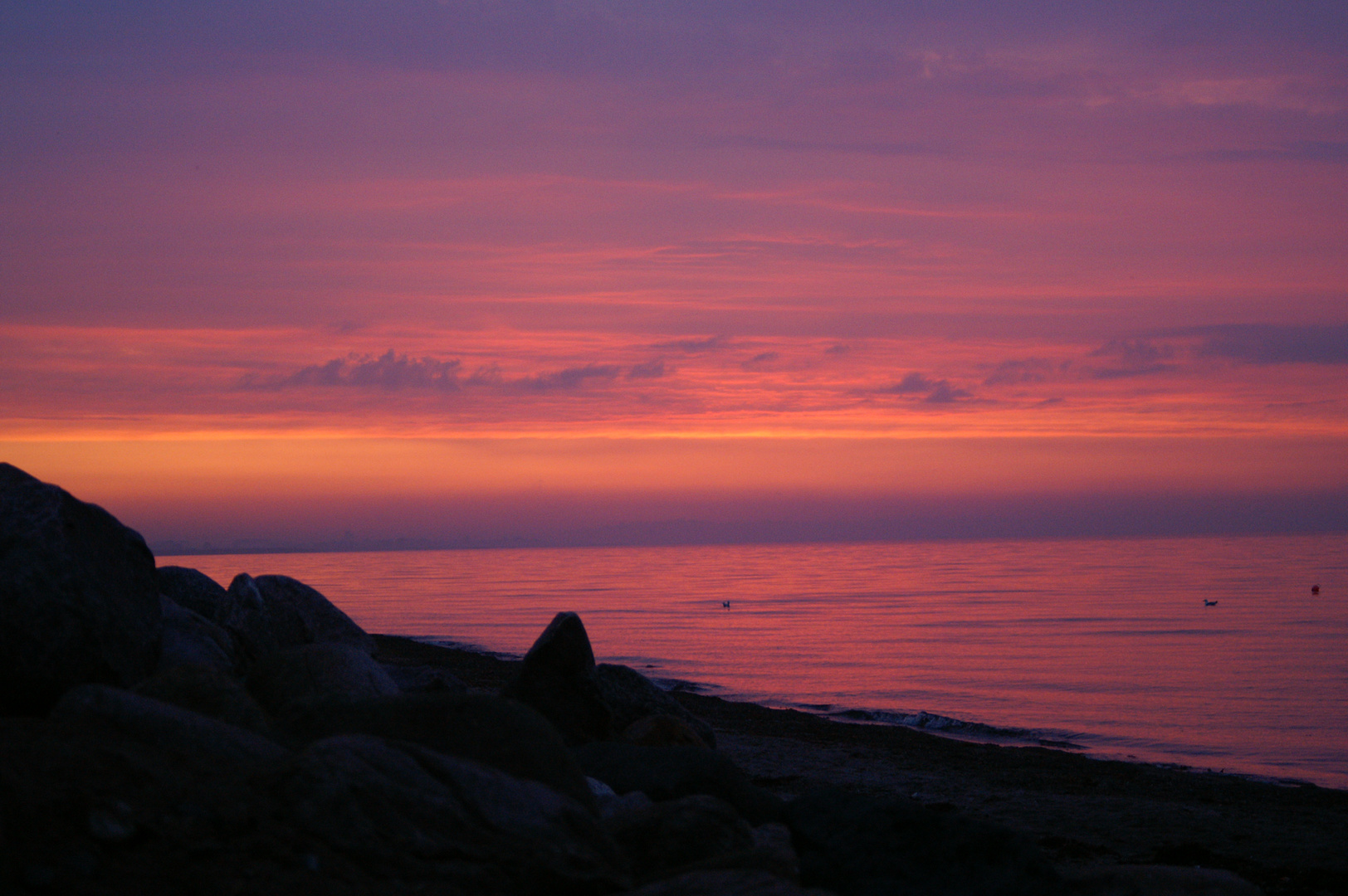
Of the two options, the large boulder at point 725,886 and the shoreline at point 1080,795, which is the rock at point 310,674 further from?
the shoreline at point 1080,795

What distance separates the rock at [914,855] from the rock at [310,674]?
3.49 meters

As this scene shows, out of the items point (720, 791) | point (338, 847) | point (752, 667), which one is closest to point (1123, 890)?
point (720, 791)

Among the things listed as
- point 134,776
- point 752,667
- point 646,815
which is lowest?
point 752,667

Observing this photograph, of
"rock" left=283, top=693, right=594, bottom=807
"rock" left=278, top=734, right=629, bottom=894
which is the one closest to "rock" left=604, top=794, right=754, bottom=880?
"rock" left=283, top=693, right=594, bottom=807

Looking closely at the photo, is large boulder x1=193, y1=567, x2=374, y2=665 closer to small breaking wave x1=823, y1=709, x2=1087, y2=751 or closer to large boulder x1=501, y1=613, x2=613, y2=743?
large boulder x1=501, y1=613, x2=613, y2=743

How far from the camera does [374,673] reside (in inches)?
323

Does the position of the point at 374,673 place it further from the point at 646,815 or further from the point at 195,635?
the point at 646,815

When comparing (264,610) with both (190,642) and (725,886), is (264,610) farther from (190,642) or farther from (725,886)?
(725,886)

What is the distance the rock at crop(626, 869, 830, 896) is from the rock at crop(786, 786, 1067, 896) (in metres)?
1.21

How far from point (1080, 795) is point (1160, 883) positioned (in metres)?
8.03

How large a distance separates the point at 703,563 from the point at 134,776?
134m

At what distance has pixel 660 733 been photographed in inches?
394

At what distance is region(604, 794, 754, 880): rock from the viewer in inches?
214

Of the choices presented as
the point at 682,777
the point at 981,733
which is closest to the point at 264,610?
the point at 682,777
